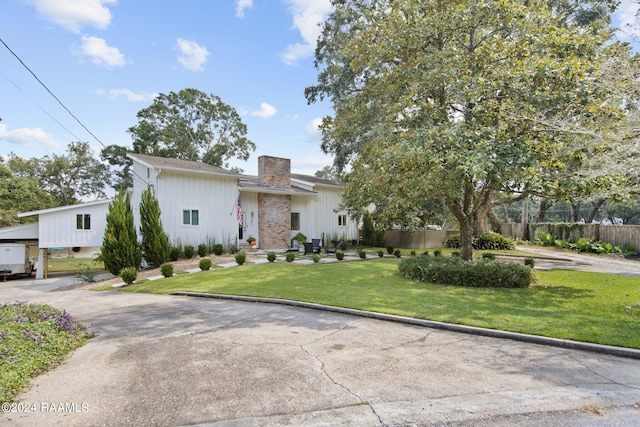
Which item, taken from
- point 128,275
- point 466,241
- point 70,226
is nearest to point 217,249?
point 128,275

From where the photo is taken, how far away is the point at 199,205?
1928cm

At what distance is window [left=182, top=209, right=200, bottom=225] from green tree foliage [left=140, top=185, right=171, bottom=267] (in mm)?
1967

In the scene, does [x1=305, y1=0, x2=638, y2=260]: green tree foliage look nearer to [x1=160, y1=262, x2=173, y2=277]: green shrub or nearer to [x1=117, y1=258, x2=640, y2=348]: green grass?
[x1=117, y1=258, x2=640, y2=348]: green grass

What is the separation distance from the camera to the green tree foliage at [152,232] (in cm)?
1645

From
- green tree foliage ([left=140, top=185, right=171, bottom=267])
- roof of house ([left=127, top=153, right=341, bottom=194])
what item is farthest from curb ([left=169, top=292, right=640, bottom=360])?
roof of house ([left=127, top=153, right=341, bottom=194])

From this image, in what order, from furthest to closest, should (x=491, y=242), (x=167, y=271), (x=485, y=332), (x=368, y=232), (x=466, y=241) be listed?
(x=368, y=232)
(x=491, y=242)
(x=167, y=271)
(x=466, y=241)
(x=485, y=332)

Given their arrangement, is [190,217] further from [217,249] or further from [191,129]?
[191,129]

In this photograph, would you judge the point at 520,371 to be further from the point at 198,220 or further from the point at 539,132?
the point at 198,220

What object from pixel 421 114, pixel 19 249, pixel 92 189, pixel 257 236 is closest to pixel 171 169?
pixel 257 236

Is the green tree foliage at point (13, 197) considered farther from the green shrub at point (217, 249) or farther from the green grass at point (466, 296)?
the green grass at point (466, 296)

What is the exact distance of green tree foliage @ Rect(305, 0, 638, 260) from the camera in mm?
8023

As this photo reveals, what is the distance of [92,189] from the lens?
40.0 metres

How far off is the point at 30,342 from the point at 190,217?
47.8ft

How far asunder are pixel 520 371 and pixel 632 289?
7.68m
